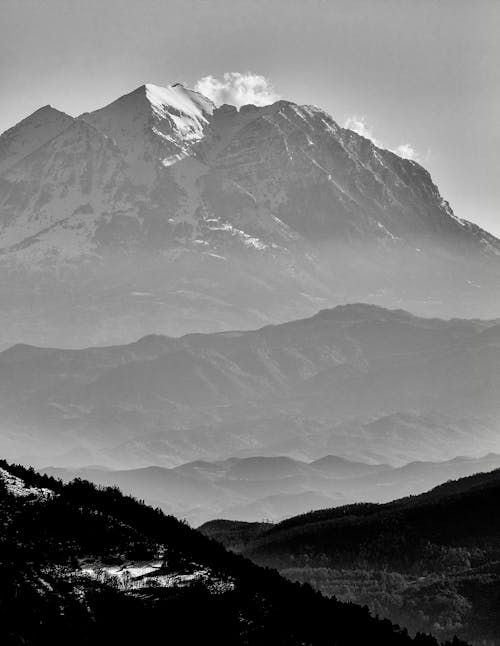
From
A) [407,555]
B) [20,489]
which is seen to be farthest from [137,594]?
[407,555]

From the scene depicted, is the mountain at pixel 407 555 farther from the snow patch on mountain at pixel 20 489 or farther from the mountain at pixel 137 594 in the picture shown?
the mountain at pixel 137 594

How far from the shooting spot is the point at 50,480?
35062mm

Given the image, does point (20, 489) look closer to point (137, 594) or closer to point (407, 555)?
point (137, 594)

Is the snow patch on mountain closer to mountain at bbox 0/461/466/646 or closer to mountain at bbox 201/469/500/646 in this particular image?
mountain at bbox 0/461/466/646

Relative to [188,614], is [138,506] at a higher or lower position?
higher

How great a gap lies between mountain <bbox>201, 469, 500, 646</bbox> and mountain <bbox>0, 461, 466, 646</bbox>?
23.3 metres

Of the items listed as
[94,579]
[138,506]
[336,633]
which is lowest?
[336,633]

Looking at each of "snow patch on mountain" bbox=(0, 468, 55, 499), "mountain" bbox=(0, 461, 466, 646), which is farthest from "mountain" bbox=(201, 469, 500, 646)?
"mountain" bbox=(0, 461, 466, 646)

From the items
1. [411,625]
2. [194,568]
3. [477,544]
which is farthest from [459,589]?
[194,568]

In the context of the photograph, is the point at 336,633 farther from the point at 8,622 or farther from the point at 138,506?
the point at 138,506

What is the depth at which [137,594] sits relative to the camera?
2267cm

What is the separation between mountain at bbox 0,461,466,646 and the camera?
20891 mm

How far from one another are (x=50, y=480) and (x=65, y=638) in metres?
15.0

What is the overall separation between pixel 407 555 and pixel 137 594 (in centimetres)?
4702
